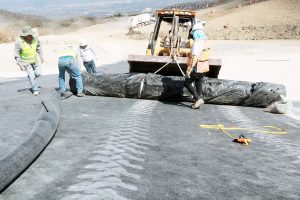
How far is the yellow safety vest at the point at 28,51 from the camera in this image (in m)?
8.35

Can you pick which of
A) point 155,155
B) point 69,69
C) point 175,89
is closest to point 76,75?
point 69,69

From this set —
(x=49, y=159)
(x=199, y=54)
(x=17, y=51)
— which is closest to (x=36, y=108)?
(x=17, y=51)

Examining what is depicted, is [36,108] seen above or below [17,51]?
below

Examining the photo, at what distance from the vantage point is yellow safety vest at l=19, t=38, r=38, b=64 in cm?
835

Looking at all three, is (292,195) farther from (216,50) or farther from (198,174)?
(216,50)

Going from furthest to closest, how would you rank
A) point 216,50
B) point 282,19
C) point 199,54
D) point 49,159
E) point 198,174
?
point 282,19
point 216,50
point 199,54
point 49,159
point 198,174

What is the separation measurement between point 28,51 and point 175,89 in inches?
124

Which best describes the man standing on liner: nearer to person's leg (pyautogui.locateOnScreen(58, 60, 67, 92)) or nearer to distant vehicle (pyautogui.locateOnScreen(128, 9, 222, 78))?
distant vehicle (pyautogui.locateOnScreen(128, 9, 222, 78))

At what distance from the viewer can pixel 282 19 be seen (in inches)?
1410

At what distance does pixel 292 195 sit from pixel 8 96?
6.49m

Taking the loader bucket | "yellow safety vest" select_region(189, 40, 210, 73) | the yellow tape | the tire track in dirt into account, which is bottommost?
the yellow tape

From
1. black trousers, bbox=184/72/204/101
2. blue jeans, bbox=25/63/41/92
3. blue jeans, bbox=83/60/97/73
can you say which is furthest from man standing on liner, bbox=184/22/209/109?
blue jeans, bbox=83/60/97/73

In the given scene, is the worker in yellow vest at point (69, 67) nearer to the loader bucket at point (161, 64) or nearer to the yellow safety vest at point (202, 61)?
the loader bucket at point (161, 64)

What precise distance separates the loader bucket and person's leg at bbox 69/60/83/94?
5.34 feet
